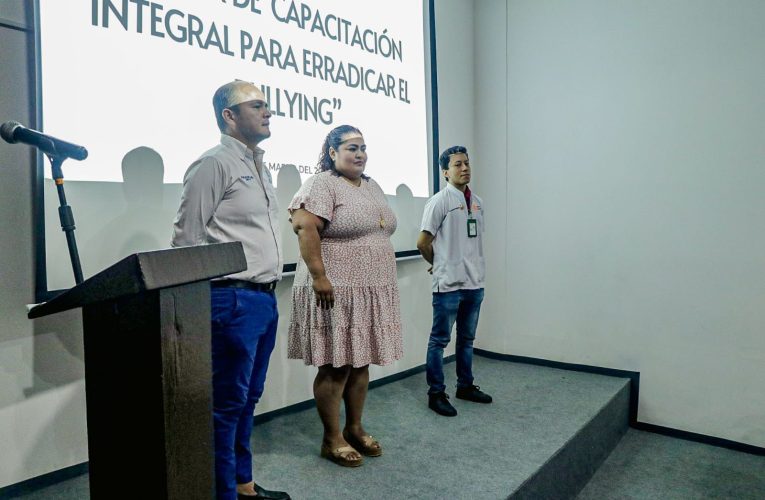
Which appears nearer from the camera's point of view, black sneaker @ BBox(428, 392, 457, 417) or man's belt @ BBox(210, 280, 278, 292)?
man's belt @ BBox(210, 280, 278, 292)

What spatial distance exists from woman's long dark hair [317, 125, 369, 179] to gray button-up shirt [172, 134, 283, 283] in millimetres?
399

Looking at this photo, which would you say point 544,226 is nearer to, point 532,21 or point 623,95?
point 623,95

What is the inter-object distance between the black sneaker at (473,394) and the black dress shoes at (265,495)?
4.20 feet

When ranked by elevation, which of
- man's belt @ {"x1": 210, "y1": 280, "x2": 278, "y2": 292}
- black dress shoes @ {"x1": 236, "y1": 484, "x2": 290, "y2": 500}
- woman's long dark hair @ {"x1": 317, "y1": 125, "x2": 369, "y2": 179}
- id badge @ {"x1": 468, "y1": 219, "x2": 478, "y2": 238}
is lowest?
black dress shoes @ {"x1": 236, "y1": 484, "x2": 290, "y2": 500}

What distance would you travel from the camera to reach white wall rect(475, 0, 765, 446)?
2.61 metres

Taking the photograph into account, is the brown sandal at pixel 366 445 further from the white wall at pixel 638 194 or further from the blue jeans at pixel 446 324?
the white wall at pixel 638 194

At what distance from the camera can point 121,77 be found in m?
1.72

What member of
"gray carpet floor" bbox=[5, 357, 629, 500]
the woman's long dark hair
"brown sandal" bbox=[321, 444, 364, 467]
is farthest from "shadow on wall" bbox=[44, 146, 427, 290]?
"brown sandal" bbox=[321, 444, 364, 467]

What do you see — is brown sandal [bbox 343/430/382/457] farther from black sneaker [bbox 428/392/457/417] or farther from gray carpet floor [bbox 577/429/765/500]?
gray carpet floor [bbox 577/429/765/500]

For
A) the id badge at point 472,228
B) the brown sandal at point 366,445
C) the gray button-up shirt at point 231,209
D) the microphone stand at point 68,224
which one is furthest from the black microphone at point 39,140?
the id badge at point 472,228

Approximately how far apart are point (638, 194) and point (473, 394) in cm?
143

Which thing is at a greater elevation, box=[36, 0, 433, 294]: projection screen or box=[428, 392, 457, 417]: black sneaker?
box=[36, 0, 433, 294]: projection screen

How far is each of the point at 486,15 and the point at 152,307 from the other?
3.53 metres

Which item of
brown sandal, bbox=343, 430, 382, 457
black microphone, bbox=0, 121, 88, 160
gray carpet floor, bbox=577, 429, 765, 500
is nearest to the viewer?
black microphone, bbox=0, 121, 88, 160
